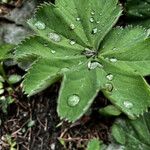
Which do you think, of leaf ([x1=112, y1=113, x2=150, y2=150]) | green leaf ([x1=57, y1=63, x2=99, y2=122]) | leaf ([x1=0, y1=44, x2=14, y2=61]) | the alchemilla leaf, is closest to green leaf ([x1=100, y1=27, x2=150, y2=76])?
the alchemilla leaf

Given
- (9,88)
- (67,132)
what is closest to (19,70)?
(9,88)

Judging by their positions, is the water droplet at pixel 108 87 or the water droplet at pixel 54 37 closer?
the water droplet at pixel 108 87

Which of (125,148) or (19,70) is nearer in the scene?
(125,148)

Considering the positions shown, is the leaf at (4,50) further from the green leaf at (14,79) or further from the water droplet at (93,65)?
the water droplet at (93,65)

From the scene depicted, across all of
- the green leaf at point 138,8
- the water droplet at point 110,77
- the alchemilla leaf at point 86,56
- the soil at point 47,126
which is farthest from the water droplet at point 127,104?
the green leaf at point 138,8

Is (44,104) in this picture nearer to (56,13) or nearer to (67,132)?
(67,132)

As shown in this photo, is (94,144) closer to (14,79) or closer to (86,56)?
(86,56)
